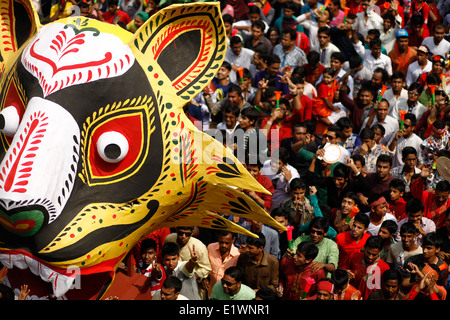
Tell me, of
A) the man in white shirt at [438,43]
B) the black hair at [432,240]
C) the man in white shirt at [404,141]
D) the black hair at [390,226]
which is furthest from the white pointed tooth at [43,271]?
the man in white shirt at [438,43]

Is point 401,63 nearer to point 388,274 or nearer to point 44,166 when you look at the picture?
point 388,274

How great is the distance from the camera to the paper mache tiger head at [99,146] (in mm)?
4457

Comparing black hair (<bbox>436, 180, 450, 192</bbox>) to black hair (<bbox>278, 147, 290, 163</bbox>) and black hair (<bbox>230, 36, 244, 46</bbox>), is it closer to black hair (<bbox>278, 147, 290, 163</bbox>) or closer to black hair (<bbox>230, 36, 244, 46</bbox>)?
black hair (<bbox>278, 147, 290, 163</bbox>)

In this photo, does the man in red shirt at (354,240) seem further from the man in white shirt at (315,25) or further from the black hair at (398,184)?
the man in white shirt at (315,25)

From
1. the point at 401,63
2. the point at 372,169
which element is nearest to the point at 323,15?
the point at 401,63

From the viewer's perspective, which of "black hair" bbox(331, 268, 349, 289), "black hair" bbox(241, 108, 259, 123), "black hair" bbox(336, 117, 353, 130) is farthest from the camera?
"black hair" bbox(336, 117, 353, 130)

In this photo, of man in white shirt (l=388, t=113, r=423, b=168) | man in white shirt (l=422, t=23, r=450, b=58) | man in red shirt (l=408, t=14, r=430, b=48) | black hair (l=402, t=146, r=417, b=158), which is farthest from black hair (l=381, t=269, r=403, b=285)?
man in red shirt (l=408, t=14, r=430, b=48)

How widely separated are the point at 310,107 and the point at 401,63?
2420 mm

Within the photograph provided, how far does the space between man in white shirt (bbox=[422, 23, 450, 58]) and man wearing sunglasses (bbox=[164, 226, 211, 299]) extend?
5.35m

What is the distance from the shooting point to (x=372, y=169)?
29.0ft

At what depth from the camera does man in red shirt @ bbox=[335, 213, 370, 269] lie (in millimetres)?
7523

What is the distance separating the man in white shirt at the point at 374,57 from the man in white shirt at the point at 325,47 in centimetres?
36

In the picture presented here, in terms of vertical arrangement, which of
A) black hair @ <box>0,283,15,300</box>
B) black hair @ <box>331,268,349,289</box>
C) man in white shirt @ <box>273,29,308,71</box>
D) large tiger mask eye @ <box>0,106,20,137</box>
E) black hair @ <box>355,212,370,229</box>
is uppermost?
large tiger mask eye @ <box>0,106,20,137</box>

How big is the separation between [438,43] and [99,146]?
7.69 m
